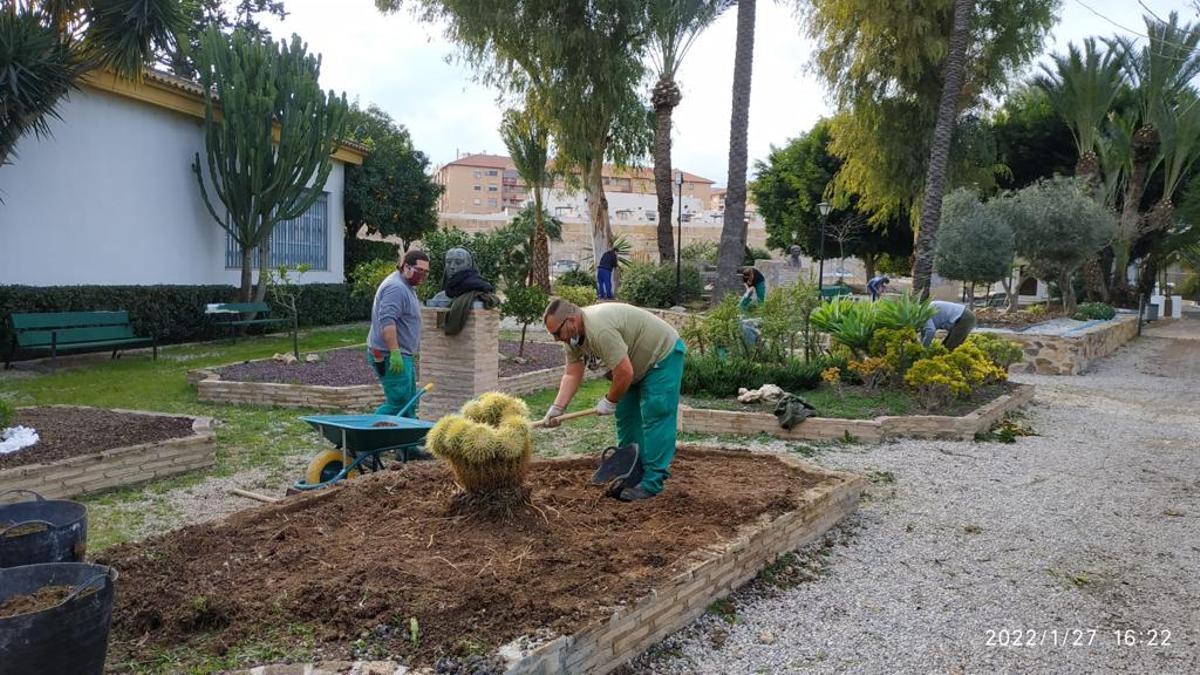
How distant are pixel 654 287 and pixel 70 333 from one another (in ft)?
43.4

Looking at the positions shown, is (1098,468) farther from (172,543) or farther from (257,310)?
(257,310)

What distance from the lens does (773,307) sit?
10547 millimetres

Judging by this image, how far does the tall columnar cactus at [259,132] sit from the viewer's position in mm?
15203

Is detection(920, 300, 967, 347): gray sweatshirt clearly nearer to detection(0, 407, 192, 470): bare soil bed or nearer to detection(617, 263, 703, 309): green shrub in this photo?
detection(0, 407, 192, 470): bare soil bed

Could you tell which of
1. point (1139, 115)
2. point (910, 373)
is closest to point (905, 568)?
point (910, 373)

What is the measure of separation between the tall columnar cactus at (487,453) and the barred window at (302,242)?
13.9 meters

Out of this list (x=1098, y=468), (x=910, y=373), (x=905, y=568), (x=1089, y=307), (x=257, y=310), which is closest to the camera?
(x=905, y=568)

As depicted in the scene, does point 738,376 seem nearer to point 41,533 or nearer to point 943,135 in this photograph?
point 41,533

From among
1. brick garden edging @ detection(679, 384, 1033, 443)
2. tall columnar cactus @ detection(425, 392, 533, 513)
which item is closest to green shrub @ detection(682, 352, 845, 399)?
brick garden edging @ detection(679, 384, 1033, 443)

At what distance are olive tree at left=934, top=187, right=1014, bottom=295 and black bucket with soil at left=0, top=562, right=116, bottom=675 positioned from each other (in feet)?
61.0

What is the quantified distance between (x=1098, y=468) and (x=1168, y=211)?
23849mm

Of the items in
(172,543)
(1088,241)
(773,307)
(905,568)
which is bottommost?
(905,568)

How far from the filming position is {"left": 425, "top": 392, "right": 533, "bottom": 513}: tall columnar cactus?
4238mm

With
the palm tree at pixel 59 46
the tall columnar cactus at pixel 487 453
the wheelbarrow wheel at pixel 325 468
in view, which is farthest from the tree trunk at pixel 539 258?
the tall columnar cactus at pixel 487 453
